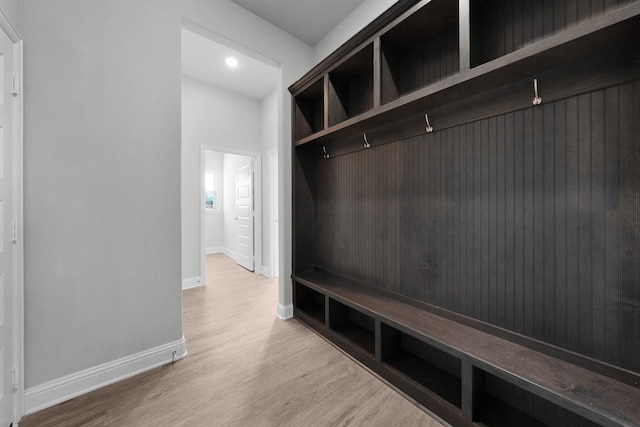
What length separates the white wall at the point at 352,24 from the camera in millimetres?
2139

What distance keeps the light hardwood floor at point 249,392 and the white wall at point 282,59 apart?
2.21 ft

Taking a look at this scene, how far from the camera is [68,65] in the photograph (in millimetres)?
1588

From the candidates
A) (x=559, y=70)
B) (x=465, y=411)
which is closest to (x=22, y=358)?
(x=465, y=411)

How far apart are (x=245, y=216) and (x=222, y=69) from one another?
2.48m

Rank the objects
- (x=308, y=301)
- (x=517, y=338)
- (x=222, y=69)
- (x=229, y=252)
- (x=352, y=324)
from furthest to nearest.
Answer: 1. (x=229, y=252)
2. (x=222, y=69)
3. (x=308, y=301)
4. (x=352, y=324)
5. (x=517, y=338)

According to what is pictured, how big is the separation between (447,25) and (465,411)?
228 cm

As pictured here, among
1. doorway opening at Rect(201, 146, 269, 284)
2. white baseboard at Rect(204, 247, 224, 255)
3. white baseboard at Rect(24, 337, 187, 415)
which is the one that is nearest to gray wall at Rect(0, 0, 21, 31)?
white baseboard at Rect(24, 337, 187, 415)

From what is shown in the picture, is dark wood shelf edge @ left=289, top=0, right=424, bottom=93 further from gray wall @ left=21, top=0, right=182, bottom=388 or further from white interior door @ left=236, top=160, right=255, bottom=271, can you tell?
white interior door @ left=236, top=160, right=255, bottom=271

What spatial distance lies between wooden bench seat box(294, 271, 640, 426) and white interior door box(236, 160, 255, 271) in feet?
10.1

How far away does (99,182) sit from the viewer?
66.6 inches

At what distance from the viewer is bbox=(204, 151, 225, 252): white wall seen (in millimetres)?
6539

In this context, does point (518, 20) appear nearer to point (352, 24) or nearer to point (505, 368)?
point (352, 24)

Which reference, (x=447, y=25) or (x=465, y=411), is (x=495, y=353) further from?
(x=447, y=25)

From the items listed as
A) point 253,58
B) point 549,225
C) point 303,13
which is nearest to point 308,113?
point 253,58
